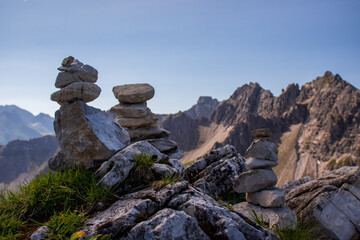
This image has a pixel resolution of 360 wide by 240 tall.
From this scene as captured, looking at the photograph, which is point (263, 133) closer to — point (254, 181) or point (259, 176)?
point (259, 176)

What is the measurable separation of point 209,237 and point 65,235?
3.64 meters

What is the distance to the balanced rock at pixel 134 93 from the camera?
2238cm

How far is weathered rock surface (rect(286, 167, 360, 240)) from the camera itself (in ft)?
43.1

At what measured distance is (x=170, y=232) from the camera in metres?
6.21

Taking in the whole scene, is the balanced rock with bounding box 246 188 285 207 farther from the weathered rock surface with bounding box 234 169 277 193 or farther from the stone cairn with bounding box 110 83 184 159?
the stone cairn with bounding box 110 83 184 159

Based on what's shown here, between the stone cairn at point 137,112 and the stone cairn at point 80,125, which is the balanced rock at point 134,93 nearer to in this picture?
the stone cairn at point 137,112

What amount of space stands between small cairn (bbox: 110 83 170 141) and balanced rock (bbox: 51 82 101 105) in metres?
8.29

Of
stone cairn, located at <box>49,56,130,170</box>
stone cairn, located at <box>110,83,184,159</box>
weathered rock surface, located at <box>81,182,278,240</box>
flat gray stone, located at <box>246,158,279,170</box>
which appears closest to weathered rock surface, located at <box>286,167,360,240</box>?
flat gray stone, located at <box>246,158,279,170</box>

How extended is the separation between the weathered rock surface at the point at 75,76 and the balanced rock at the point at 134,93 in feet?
24.7

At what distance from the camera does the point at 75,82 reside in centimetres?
1393

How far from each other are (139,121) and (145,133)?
3.95 feet

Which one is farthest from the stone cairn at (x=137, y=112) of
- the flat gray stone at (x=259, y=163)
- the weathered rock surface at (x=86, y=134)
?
the weathered rock surface at (x=86, y=134)

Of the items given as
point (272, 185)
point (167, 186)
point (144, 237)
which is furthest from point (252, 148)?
point (144, 237)

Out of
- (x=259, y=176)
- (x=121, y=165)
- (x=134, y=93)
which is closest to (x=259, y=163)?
(x=259, y=176)
